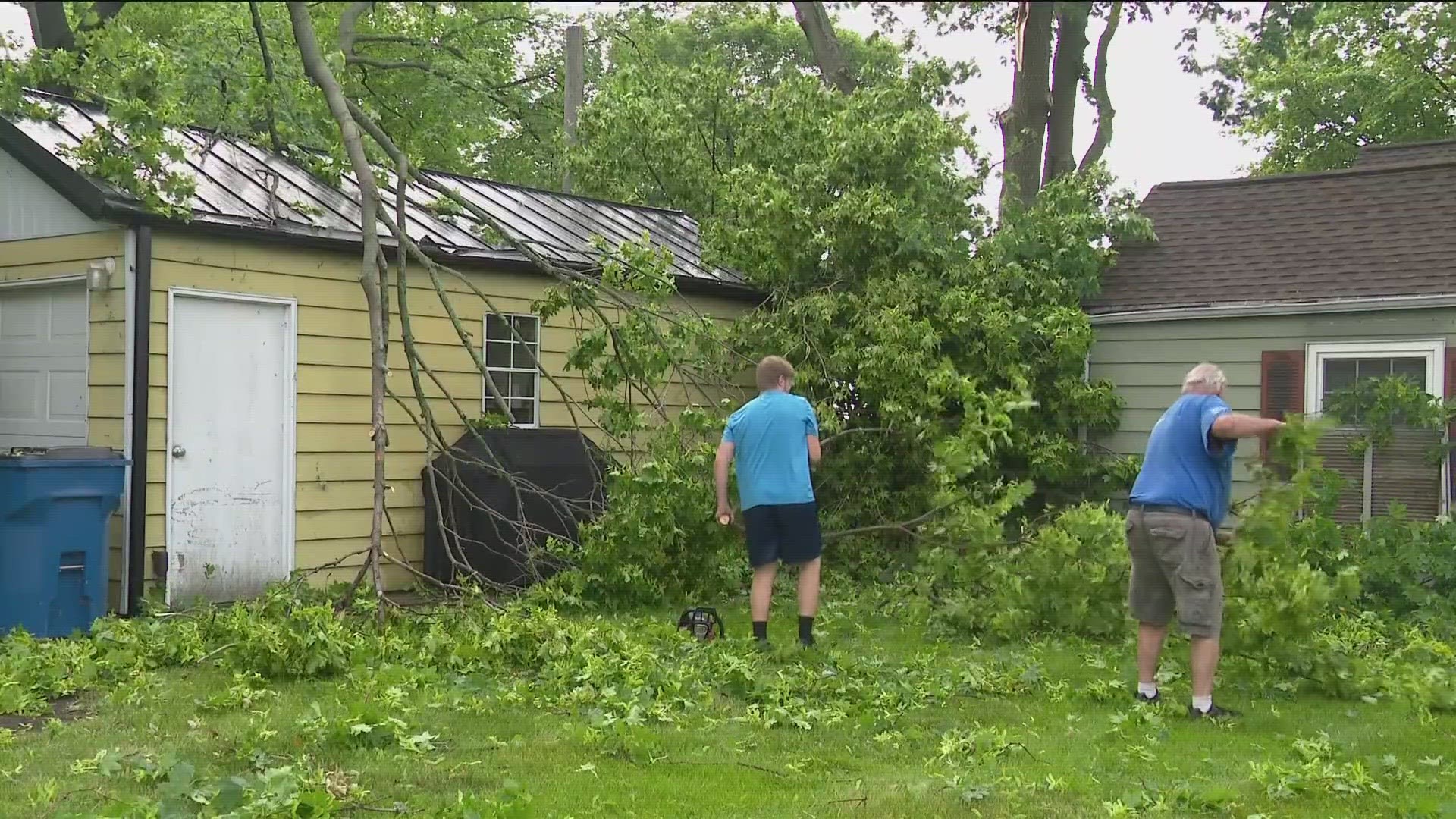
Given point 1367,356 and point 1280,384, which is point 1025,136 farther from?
point 1367,356

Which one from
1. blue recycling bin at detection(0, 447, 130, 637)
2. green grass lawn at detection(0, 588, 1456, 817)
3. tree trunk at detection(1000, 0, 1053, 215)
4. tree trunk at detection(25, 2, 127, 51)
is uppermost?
tree trunk at detection(25, 2, 127, 51)

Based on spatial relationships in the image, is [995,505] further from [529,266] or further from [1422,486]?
[529,266]

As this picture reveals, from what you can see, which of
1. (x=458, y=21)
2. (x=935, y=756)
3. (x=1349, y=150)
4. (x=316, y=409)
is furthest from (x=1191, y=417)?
(x=1349, y=150)

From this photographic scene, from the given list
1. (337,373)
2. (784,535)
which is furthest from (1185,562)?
(337,373)

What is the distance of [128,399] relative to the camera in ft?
25.8

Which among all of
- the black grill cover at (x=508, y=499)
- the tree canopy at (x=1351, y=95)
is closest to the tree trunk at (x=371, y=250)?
the black grill cover at (x=508, y=499)

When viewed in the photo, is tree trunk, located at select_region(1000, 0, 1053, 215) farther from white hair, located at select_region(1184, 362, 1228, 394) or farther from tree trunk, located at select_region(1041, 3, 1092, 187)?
white hair, located at select_region(1184, 362, 1228, 394)

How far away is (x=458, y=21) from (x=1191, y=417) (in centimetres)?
1024

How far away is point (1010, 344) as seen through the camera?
10.6m

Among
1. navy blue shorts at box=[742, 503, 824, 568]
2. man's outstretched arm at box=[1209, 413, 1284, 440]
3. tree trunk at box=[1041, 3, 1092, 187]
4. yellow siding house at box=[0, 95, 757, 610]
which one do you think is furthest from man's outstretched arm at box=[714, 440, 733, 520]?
tree trunk at box=[1041, 3, 1092, 187]

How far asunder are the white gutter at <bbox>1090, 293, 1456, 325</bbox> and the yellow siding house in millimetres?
5100

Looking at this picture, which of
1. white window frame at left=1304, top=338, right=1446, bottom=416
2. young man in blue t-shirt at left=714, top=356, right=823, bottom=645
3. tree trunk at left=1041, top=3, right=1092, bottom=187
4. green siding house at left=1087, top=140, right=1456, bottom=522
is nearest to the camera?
young man in blue t-shirt at left=714, top=356, right=823, bottom=645

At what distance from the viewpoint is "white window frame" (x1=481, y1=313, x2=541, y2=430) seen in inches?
398

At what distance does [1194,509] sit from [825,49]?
1359 cm
